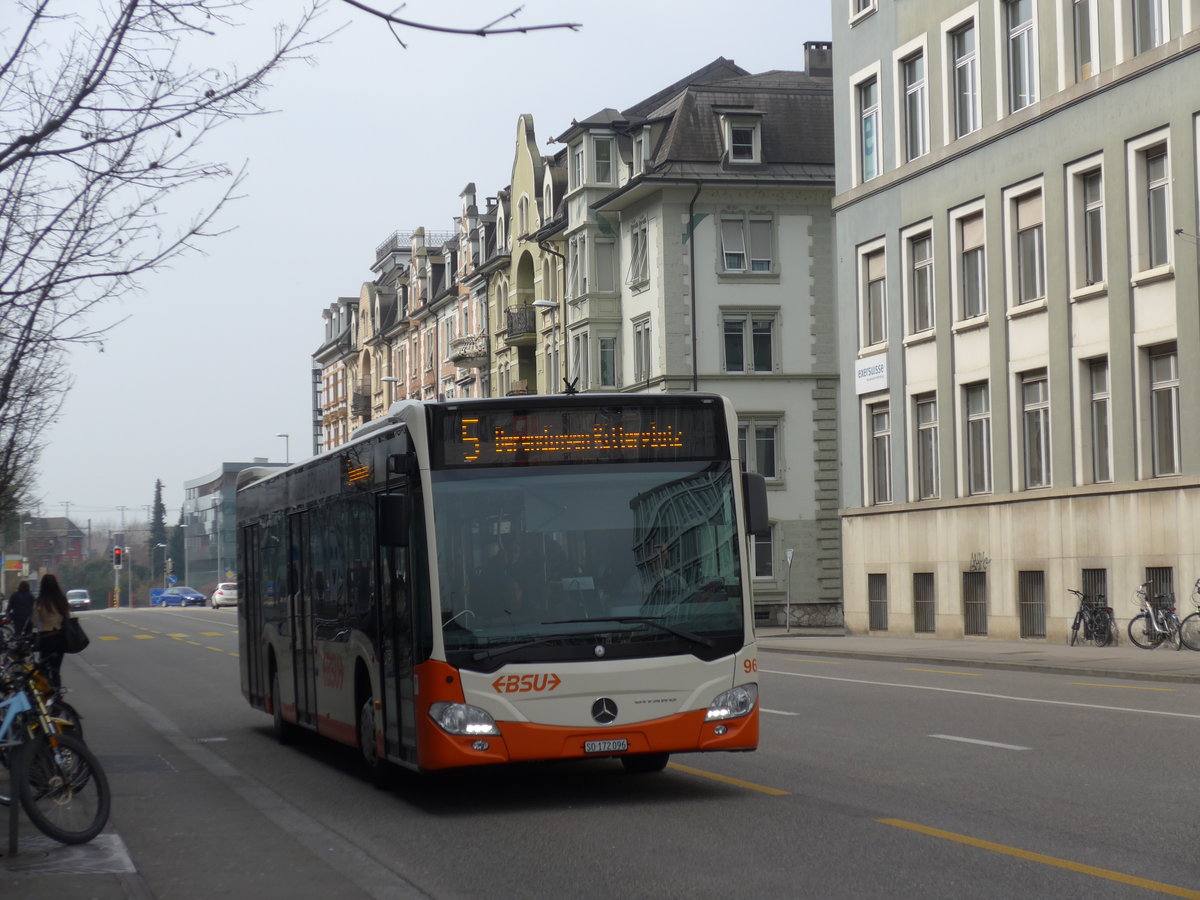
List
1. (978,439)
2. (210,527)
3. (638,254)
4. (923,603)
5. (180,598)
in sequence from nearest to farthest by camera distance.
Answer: (978,439) < (923,603) < (638,254) < (180,598) < (210,527)

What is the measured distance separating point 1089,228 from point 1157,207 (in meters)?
2.15

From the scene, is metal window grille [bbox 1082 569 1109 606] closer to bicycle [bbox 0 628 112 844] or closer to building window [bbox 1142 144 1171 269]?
building window [bbox 1142 144 1171 269]

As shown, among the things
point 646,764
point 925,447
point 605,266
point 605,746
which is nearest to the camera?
Result: point 605,746

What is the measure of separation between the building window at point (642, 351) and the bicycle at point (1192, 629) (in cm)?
2922

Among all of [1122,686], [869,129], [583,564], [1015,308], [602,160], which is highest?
[602,160]

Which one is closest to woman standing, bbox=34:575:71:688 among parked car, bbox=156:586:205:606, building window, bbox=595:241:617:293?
building window, bbox=595:241:617:293

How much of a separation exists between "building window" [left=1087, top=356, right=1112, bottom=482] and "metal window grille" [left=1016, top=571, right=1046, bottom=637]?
8.80 feet

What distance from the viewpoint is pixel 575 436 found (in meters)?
11.9

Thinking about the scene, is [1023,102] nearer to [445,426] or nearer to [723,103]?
[723,103]

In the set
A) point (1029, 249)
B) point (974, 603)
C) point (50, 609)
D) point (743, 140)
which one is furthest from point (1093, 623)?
point (743, 140)

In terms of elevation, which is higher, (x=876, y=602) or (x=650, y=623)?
(x=650, y=623)

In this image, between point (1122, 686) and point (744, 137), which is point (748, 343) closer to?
point (744, 137)

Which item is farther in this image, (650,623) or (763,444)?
(763,444)

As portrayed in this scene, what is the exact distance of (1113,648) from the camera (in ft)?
101
